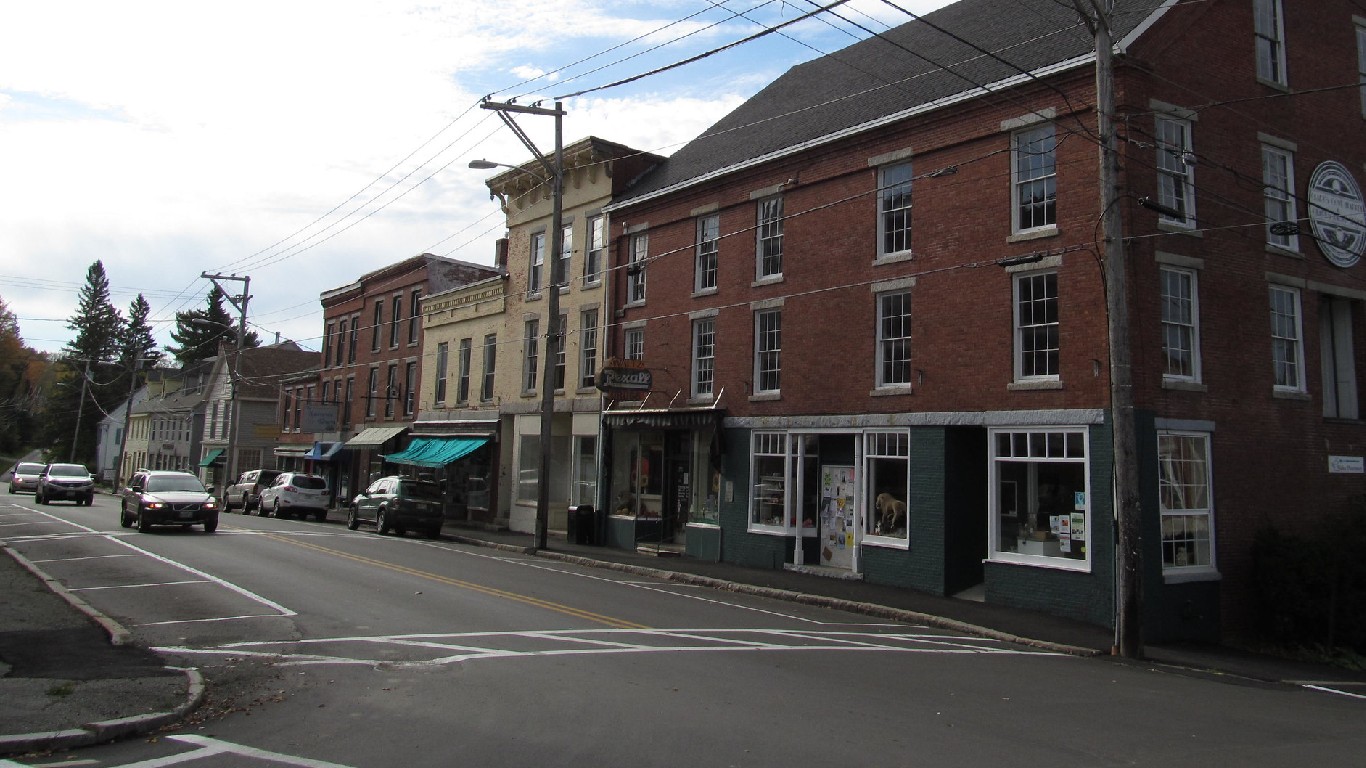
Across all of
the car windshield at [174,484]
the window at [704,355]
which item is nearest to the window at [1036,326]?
the window at [704,355]

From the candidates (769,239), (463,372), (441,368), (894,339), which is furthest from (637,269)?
(441,368)

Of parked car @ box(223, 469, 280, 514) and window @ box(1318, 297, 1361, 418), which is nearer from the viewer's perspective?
window @ box(1318, 297, 1361, 418)

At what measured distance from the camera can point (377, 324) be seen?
146 ft

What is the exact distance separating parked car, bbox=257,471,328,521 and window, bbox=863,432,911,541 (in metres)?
25.3

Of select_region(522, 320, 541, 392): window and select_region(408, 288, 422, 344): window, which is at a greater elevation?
select_region(408, 288, 422, 344): window

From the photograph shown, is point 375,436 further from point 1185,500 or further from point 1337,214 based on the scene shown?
point 1337,214

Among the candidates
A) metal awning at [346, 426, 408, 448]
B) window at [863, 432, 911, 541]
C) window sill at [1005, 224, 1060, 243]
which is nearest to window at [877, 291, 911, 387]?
window at [863, 432, 911, 541]

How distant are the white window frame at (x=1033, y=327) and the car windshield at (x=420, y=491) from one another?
1920cm

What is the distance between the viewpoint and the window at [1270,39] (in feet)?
60.4

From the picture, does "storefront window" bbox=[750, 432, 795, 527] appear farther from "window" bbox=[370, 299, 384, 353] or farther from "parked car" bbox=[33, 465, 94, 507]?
"parked car" bbox=[33, 465, 94, 507]

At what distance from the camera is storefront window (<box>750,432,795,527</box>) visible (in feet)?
72.7

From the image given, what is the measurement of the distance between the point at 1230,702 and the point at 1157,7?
12.4 metres

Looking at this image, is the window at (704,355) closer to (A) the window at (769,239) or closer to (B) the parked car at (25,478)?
(A) the window at (769,239)

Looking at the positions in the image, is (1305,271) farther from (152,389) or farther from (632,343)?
(152,389)
